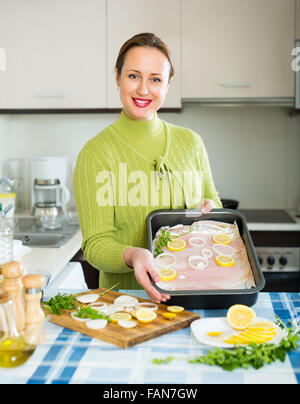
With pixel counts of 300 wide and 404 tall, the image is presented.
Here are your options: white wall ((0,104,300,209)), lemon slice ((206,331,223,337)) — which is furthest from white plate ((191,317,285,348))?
white wall ((0,104,300,209))

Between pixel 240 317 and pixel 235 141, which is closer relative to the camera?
pixel 240 317

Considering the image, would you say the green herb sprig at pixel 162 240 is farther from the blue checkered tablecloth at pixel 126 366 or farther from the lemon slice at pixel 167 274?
the blue checkered tablecloth at pixel 126 366

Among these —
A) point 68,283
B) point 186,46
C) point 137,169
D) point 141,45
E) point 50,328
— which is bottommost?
point 68,283

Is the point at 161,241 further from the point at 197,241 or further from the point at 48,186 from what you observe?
the point at 48,186

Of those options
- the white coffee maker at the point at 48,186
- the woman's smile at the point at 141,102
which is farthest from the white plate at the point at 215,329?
the white coffee maker at the point at 48,186

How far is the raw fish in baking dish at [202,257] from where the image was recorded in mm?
1185

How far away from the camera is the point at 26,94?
2.84 m

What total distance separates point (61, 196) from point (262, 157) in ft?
4.14

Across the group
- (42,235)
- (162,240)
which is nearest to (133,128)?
(162,240)

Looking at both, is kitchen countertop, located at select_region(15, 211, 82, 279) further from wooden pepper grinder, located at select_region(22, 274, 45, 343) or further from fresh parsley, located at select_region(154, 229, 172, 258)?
wooden pepper grinder, located at select_region(22, 274, 45, 343)

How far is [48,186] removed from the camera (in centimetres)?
289

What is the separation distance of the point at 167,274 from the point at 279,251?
1618 mm
